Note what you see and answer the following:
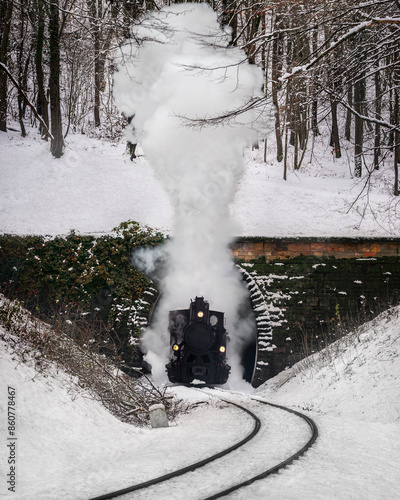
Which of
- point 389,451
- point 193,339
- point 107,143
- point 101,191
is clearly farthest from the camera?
point 107,143

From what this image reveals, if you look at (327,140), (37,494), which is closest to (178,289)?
(37,494)

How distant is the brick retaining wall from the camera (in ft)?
44.4

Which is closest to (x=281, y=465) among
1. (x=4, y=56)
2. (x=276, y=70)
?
(x=276, y=70)

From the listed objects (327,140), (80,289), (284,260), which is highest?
(327,140)

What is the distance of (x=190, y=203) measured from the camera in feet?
42.0

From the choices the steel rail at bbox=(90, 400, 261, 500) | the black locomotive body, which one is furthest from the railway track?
the black locomotive body

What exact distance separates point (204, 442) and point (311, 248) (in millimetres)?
8590

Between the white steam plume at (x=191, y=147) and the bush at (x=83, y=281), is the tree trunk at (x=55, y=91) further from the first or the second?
the bush at (x=83, y=281)

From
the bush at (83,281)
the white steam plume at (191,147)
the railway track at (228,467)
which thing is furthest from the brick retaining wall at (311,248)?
the railway track at (228,467)

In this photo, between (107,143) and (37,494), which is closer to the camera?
(37,494)

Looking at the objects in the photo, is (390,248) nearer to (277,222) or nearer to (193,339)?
(277,222)

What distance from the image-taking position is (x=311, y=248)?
13625mm

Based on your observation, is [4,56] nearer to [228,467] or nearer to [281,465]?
[228,467]

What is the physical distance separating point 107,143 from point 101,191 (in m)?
5.25
